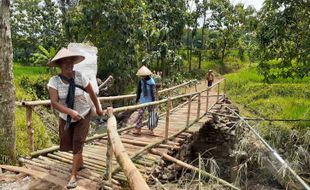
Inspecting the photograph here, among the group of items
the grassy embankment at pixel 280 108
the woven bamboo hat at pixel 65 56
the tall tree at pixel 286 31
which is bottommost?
the grassy embankment at pixel 280 108

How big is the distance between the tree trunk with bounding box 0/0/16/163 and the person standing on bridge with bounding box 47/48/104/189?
3.48 ft

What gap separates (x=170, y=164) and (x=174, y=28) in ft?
52.4

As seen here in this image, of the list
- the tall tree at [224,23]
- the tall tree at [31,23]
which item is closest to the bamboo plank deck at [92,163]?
the tall tree at [224,23]

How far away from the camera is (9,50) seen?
442 cm

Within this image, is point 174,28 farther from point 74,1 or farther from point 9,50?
point 9,50

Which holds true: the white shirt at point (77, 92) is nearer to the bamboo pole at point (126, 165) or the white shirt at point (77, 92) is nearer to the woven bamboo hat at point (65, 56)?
the woven bamboo hat at point (65, 56)

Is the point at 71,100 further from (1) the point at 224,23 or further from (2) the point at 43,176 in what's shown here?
(1) the point at 224,23

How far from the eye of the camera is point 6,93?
14.6ft

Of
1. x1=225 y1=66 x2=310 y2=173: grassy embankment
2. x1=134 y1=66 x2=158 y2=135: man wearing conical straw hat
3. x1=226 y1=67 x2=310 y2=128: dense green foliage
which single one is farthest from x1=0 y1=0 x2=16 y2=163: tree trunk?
x1=226 y1=67 x2=310 y2=128: dense green foliage

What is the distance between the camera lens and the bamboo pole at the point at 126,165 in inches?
78.8

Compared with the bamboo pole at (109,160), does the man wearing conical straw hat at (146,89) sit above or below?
above

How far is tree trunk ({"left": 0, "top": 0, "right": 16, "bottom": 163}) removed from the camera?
4328mm

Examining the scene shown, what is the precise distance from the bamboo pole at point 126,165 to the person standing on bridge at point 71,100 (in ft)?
1.15

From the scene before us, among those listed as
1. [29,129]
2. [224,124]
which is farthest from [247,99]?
[29,129]
